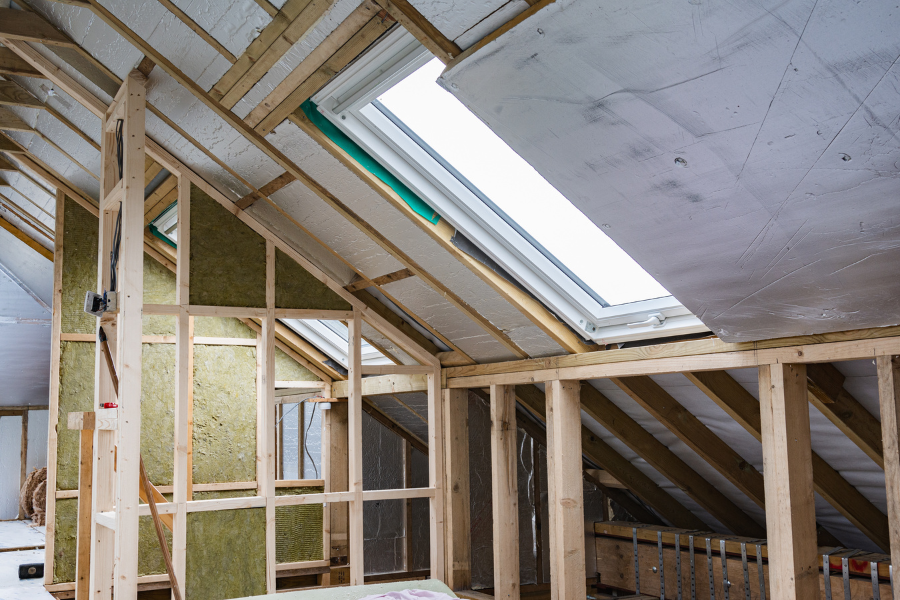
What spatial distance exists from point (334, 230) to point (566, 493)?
6.57 ft

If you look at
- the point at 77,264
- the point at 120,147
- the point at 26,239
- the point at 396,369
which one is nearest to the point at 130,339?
the point at 120,147

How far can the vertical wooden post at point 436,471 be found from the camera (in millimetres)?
5309

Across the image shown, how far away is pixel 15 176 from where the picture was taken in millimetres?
6477

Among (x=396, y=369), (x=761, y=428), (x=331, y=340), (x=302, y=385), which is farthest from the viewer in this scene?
(x=302, y=385)

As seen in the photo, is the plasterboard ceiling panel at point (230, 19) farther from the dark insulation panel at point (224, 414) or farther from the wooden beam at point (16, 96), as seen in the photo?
the dark insulation panel at point (224, 414)

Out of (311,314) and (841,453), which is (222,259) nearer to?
(311,314)

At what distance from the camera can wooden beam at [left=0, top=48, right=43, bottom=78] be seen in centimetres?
450

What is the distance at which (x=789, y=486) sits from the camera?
117 inches

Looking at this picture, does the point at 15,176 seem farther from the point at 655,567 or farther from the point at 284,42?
the point at 655,567

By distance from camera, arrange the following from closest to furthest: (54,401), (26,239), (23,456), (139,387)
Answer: (139,387), (54,401), (26,239), (23,456)

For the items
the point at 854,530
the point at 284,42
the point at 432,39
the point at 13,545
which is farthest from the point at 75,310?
the point at 854,530

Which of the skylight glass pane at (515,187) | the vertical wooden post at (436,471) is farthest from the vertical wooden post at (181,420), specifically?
the skylight glass pane at (515,187)

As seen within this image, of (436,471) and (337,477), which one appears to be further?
(337,477)

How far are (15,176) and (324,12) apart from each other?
16.6 feet
